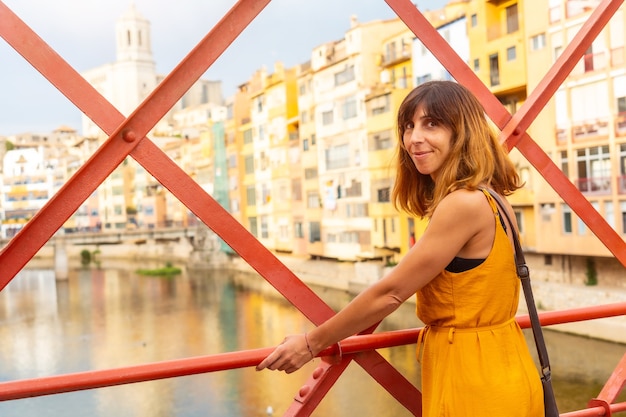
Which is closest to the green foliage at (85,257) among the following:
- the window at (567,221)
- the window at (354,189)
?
the window at (354,189)

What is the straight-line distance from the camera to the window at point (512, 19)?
36.0 ft

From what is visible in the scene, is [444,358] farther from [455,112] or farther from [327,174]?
[327,174]

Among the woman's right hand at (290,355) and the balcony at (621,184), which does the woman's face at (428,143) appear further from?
the balcony at (621,184)

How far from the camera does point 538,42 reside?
1060cm

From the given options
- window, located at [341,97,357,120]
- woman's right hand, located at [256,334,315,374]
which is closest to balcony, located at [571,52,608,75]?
window, located at [341,97,357,120]

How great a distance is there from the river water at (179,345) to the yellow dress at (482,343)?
17.1ft

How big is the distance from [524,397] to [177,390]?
11358mm

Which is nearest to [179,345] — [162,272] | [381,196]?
[381,196]

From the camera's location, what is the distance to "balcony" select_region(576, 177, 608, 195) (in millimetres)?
9648

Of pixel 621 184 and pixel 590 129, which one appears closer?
pixel 621 184

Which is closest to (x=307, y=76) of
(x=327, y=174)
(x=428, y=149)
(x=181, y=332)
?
(x=327, y=174)

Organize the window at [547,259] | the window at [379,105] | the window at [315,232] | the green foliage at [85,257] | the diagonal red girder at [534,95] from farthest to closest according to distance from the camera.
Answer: the green foliage at [85,257], the window at [315,232], the window at [379,105], the window at [547,259], the diagonal red girder at [534,95]

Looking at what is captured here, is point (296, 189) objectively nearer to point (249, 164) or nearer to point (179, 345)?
point (249, 164)

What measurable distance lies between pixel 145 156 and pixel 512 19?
1102 centimetres
